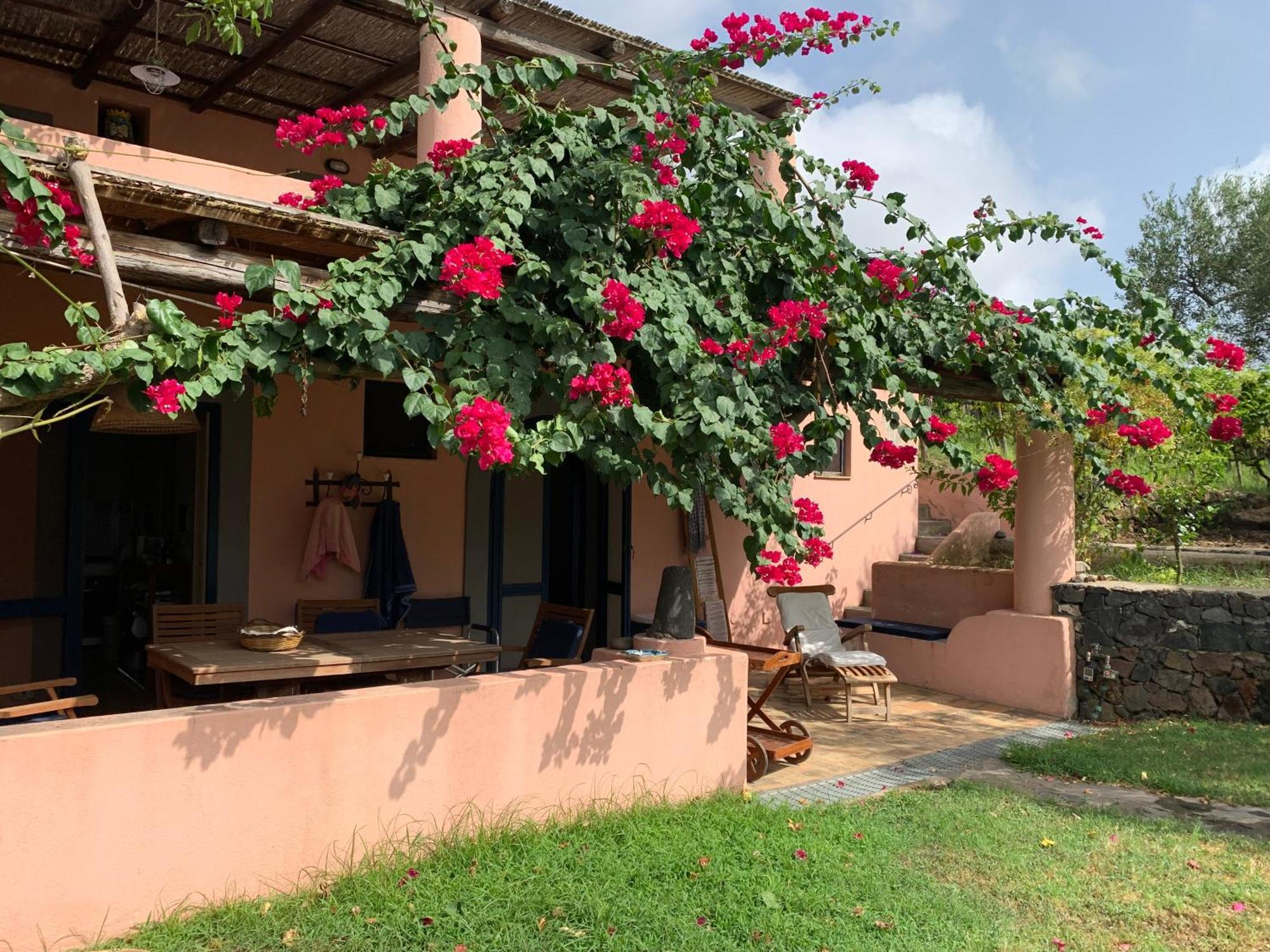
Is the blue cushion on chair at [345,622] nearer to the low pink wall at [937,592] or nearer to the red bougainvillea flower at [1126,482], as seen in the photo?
the red bougainvillea flower at [1126,482]

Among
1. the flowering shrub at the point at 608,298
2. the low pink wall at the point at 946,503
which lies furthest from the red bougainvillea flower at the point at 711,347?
the low pink wall at the point at 946,503

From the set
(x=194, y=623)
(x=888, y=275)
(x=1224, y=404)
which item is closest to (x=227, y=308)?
(x=194, y=623)

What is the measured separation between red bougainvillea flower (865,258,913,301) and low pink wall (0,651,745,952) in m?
2.25

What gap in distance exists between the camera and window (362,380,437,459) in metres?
7.38

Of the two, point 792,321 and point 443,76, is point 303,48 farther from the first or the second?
point 792,321

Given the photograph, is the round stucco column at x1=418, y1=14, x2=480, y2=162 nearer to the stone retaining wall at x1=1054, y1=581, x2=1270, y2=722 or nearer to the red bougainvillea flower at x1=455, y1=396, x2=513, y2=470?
the red bougainvillea flower at x1=455, y1=396, x2=513, y2=470

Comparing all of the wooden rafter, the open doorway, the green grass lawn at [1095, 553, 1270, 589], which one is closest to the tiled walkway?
the green grass lawn at [1095, 553, 1270, 589]

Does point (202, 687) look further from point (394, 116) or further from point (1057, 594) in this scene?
point (1057, 594)

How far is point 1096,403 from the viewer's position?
666 cm

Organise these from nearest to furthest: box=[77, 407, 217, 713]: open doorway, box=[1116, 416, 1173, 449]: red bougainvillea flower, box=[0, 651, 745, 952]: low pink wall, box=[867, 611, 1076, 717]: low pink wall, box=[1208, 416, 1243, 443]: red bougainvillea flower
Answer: box=[0, 651, 745, 952]: low pink wall < box=[1116, 416, 1173, 449]: red bougainvillea flower < box=[1208, 416, 1243, 443]: red bougainvillea flower < box=[77, 407, 217, 713]: open doorway < box=[867, 611, 1076, 717]: low pink wall

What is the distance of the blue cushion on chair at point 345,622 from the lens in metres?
6.39

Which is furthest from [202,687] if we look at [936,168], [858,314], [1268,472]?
[936,168]

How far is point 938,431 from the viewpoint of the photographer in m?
5.30

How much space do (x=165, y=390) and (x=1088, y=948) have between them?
151 inches
